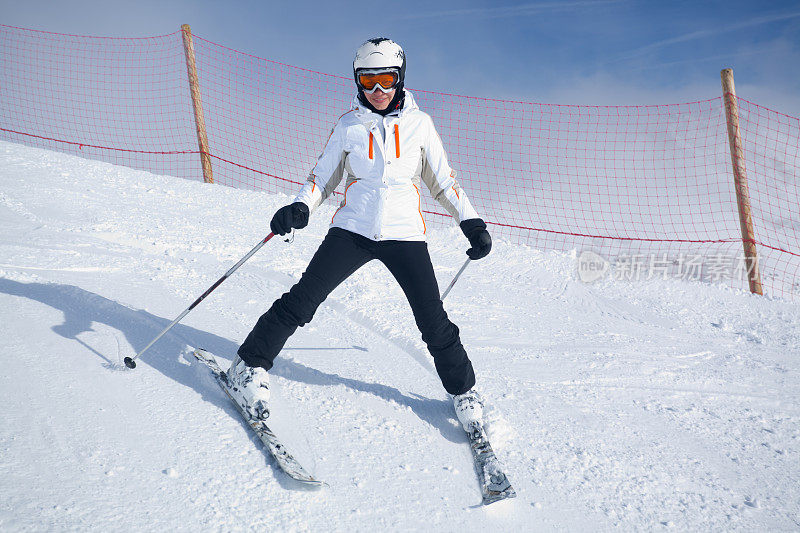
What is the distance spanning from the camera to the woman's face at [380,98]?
232 cm

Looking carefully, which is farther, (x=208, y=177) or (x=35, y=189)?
(x=208, y=177)

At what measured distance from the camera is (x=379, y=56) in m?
2.28

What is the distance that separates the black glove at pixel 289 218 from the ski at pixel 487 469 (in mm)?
1249

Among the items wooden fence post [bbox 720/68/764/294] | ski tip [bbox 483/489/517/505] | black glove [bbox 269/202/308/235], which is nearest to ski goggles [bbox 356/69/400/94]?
black glove [bbox 269/202/308/235]

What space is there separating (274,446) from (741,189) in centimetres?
585

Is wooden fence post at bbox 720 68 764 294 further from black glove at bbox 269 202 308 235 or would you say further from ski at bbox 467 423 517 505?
black glove at bbox 269 202 308 235

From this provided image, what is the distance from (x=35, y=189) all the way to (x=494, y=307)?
4918 millimetres

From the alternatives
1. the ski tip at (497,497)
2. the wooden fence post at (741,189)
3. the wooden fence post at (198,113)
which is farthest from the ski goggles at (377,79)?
the wooden fence post at (198,113)

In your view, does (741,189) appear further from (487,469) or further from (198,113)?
(198,113)

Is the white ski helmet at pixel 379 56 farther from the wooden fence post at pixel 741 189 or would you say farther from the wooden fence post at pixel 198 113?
the wooden fence post at pixel 198 113

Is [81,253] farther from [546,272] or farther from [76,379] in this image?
[546,272]

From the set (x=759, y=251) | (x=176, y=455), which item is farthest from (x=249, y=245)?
(x=759, y=251)

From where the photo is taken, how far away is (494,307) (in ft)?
15.1

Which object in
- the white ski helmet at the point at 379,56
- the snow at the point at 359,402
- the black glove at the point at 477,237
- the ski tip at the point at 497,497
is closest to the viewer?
the snow at the point at 359,402
